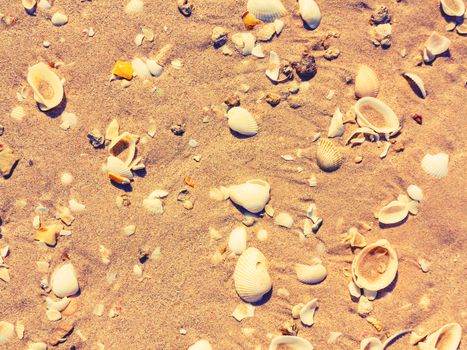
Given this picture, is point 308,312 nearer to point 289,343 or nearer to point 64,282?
point 289,343

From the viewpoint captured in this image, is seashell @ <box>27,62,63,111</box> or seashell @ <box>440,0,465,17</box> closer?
seashell @ <box>27,62,63,111</box>

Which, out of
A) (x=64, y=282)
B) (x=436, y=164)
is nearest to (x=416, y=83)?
(x=436, y=164)

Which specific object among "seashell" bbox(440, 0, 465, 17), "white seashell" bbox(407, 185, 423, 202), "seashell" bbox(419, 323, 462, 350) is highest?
"seashell" bbox(440, 0, 465, 17)

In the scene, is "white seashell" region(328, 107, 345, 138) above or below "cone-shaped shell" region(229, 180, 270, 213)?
above

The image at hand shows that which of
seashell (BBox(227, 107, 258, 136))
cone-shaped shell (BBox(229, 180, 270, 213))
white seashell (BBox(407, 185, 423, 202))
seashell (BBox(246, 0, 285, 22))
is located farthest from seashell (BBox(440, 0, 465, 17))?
cone-shaped shell (BBox(229, 180, 270, 213))

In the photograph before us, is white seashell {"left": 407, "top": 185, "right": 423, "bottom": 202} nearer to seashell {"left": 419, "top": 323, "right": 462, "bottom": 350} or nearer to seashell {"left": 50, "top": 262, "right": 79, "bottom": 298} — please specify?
seashell {"left": 419, "top": 323, "right": 462, "bottom": 350}

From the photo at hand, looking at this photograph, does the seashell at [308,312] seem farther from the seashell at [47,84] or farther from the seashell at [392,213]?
the seashell at [47,84]

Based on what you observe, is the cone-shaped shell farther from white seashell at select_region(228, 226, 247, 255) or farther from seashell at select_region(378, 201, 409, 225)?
seashell at select_region(378, 201, 409, 225)
